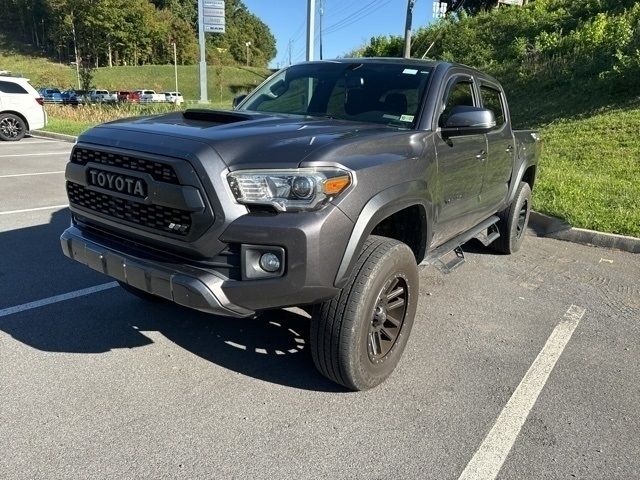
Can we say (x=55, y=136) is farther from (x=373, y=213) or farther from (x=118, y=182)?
(x=373, y=213)

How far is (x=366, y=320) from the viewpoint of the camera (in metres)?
2.79

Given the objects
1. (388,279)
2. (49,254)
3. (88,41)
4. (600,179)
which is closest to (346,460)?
(388,279)

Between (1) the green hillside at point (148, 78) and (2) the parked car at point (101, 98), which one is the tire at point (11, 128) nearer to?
(2) the parked car at point (101, 98)

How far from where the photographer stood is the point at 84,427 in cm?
262

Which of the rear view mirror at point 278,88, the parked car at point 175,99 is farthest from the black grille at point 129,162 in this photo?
the parked car at point 175,99

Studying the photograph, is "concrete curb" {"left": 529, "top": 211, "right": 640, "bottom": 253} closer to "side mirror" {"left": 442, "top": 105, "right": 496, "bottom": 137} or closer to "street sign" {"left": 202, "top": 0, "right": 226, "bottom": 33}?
"side mirror" {"left": 442, "top": 105, "right": 496, "bottom": 137}

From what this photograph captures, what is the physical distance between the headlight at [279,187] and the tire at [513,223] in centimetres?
358

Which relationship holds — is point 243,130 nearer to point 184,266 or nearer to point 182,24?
point 184,266

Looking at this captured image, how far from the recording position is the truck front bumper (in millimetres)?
2471

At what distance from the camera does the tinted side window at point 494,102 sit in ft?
16.1

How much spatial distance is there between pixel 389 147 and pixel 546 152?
30.1ft

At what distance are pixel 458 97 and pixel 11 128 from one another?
561 inches

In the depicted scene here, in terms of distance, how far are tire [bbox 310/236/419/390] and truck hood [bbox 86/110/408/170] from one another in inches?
24.9

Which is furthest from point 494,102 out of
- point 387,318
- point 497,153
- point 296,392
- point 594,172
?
point 594,172
